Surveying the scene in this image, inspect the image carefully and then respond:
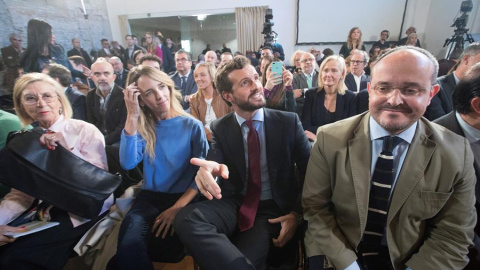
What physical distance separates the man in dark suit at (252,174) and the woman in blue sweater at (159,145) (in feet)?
0.73

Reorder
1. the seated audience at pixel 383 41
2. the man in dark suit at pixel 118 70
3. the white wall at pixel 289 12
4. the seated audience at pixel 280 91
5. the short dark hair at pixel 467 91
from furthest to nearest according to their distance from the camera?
the seated audience at pixel 383 41
the white wall at pixel 289 12
the man in dark suit at pixel 118 70
the seated audience at pixel 280 91
the short dark hair at pixel 467 91

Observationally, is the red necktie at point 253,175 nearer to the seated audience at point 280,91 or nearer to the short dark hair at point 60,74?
the seated audience at point 280,91

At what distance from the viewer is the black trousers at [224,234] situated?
97 cm

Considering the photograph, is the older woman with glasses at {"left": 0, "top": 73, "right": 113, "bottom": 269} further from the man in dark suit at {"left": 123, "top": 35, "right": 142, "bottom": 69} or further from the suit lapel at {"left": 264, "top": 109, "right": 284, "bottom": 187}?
the man in dark suit at {"left": 123, "top": 35, "right": 142, "bottom": 69}

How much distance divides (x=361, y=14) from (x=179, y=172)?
719 cm

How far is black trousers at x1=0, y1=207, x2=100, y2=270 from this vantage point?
3.71 ft

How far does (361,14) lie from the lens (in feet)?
20.9

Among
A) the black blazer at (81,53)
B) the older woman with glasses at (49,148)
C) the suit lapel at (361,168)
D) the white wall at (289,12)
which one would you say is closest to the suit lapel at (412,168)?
the suit lapel at (361,168)

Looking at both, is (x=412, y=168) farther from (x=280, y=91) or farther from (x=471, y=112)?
(x=280, y=91)

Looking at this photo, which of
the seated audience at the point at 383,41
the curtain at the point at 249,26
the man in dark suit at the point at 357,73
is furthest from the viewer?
the curtain at the point at 249,26

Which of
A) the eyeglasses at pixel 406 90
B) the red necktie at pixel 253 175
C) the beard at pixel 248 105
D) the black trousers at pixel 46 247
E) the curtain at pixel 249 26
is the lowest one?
the black trousers at pixel 46 247

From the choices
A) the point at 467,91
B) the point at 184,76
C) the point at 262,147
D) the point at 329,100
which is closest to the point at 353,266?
the point at 262,147

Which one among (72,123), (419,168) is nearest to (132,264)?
(72,123)

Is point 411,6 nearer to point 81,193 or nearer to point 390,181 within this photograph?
point 390,181
